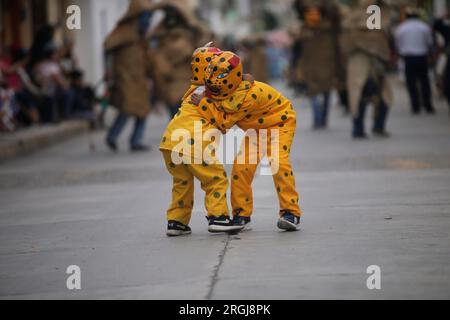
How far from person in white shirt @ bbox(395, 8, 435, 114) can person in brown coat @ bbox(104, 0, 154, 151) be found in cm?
660

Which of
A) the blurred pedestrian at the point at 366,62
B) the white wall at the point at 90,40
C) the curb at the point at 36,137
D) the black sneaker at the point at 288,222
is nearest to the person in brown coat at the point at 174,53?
the curb at the point at 36,137

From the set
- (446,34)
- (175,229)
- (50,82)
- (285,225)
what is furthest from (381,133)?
(175,229)

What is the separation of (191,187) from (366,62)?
9.04 meters

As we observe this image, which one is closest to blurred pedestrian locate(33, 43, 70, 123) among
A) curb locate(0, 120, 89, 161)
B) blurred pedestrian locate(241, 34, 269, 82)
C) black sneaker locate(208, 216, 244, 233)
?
curb locate(0, 120, 89, 161)

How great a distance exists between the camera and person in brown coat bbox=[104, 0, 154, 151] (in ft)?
56.7

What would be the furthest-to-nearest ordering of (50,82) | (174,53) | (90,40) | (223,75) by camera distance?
(90,40) < (50,82) < (174,53) < (223,75)

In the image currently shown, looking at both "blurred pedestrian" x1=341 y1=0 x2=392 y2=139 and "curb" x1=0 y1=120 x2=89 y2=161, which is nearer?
"blurred pedestrian" x1=341 y1=0 x2=392 y2=139

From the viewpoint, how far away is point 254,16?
327 feet

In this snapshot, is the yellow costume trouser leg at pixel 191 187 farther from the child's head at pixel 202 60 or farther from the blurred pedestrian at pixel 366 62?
the blurred pedestrian at pixel 366 62

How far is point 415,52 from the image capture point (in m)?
22.5

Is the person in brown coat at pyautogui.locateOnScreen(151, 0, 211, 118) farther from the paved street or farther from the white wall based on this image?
the white wall

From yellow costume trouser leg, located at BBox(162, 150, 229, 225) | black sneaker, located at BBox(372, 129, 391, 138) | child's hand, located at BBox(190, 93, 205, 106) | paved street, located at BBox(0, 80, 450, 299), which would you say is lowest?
black sneaker, located at BBox(372, 129, 391, 138)

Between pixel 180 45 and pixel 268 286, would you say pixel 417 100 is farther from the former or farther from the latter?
pixel 268 286

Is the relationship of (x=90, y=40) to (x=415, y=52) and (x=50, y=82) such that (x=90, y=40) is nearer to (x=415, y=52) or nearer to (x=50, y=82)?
(x=50, y=82)
